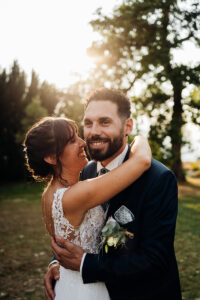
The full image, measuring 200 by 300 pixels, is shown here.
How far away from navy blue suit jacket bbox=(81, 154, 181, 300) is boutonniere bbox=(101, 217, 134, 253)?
73mm

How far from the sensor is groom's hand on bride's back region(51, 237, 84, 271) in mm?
2262

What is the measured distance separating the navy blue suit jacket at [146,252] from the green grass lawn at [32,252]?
12.1 feet

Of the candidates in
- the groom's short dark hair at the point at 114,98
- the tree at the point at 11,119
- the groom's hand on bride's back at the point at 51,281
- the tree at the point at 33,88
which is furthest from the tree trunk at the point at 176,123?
the tree at the point at 33,88

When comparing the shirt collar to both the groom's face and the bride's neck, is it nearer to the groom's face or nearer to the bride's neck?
the groom's face

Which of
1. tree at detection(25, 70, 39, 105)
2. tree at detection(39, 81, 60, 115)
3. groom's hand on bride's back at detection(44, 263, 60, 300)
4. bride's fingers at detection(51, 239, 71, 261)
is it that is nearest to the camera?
bride's fingers at detection(51, 239, 71, 261)

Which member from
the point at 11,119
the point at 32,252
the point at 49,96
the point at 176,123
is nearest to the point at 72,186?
the point at 32,252

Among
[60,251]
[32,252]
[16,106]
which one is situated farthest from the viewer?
[16,106]

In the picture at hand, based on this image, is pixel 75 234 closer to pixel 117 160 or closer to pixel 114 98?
pixel 117 160

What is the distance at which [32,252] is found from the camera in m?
7.90

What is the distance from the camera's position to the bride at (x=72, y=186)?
7.48 ft

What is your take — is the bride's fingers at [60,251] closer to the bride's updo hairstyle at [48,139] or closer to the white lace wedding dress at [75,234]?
the white lace wedding dress at [75,234]

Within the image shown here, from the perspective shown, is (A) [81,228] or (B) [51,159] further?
(B) [51,159]

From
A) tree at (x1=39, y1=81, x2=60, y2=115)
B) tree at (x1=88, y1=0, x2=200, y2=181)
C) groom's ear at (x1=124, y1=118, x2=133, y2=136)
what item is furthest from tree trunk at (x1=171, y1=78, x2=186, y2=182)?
tree at (x1=39, y1=81, x2=60, y2=115)

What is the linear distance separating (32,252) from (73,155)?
20.3 ft
